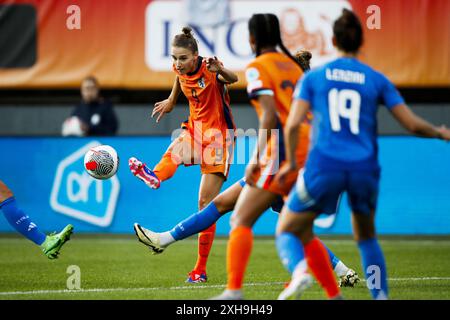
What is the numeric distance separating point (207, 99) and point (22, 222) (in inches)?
78.5

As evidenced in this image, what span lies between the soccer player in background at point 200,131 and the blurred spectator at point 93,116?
5.18 m

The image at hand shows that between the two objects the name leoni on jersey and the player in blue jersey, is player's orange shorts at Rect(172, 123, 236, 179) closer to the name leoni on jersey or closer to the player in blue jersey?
the player in blue jersey

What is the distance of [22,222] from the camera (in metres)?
8.24

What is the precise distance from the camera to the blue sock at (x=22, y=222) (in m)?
8.18

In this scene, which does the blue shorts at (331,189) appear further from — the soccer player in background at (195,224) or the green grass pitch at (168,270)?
the soccer player in background at (195,224)

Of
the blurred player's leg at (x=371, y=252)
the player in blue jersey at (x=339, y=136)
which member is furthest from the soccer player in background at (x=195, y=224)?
the player in blue jersey at (x=339, y=136)

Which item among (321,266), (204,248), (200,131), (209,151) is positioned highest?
(200,131)

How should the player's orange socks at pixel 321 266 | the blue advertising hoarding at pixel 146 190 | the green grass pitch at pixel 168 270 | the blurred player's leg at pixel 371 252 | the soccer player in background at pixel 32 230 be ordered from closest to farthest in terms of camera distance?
the blurred player's leg at pixel 371 252 → the player's orange socks at pixel 321 266 → the green grass pitch at pixel 168 270 → the soccer player in background at pixel 32 230 → the blue advertising hoarding at pixel 146 190

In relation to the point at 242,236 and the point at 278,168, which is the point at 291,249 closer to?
the point at 242,236

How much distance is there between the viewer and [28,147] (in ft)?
42.1

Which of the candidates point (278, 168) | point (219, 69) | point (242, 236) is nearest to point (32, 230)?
point (219, 69)

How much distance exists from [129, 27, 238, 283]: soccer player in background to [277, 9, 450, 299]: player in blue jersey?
2.68 meters

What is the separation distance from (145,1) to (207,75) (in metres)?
6.83
